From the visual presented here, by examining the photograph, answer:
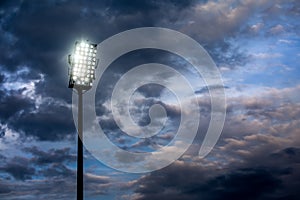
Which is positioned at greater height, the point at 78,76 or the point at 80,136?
the point at 78,76

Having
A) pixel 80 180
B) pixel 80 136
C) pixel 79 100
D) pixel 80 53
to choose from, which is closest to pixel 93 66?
pixel 80 53

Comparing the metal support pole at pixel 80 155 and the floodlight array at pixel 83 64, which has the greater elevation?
the floodlight array at pixel 83 64

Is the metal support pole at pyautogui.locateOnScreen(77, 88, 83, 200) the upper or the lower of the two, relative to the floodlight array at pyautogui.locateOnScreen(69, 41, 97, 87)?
lower

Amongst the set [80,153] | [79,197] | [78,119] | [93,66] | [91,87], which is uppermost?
[93,66]

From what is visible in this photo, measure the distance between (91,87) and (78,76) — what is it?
1.03 m

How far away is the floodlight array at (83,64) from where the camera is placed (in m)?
23.1

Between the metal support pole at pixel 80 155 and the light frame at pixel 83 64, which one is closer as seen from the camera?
the metal support pole at pixel 80 155

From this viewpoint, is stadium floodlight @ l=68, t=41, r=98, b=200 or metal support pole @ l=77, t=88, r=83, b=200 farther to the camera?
stadium floodlight @ l=68, t=41, r=98, b=200

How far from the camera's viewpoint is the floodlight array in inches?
908

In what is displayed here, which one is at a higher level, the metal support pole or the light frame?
the light frame

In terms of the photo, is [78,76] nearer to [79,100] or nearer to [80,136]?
[79,100]

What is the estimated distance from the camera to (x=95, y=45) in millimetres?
24547

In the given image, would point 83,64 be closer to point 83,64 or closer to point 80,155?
point 83,64

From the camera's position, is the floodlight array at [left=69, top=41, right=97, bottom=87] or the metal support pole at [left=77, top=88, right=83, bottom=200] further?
the floodlight array at [left=69, top=41, right=97, bottom=87]
